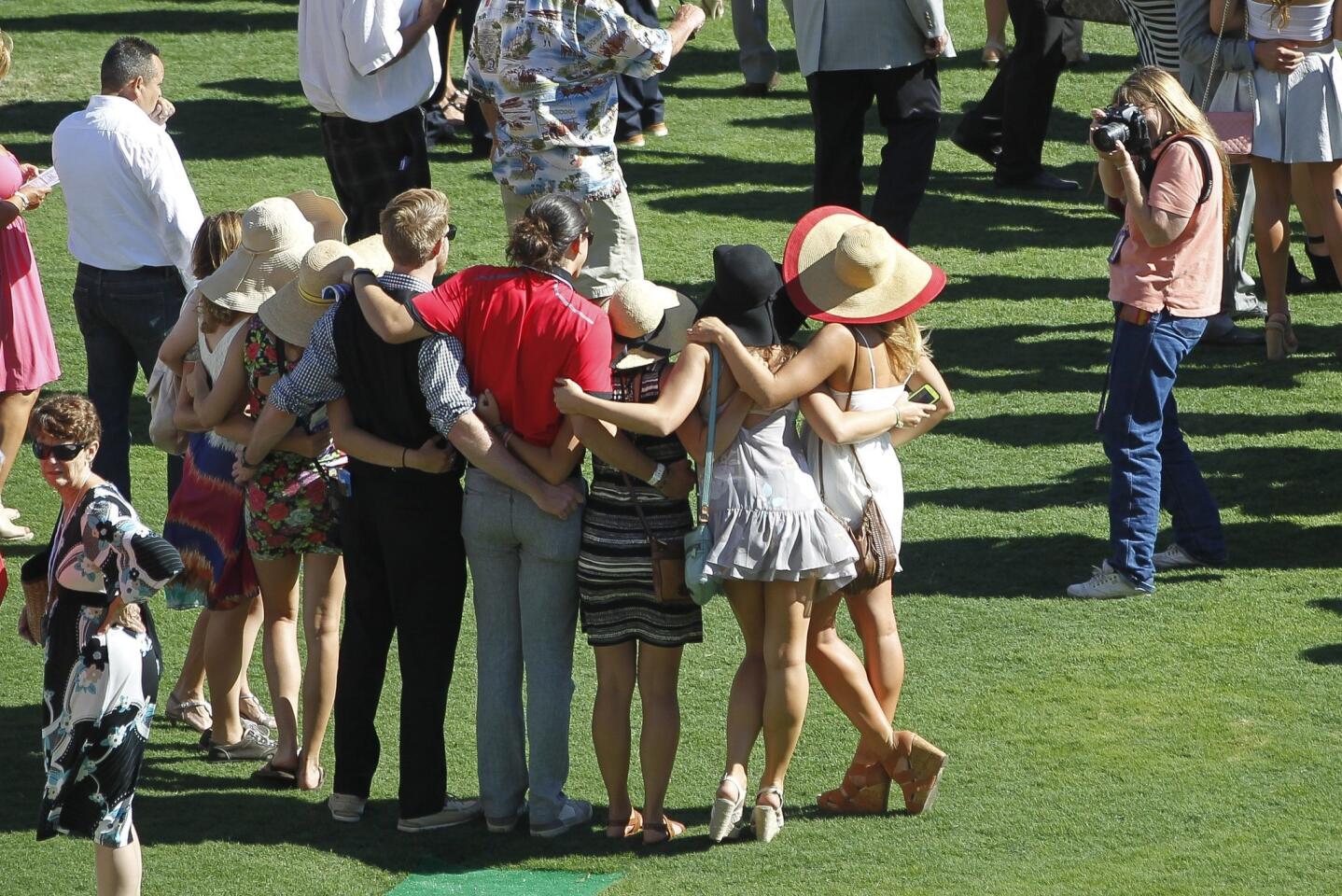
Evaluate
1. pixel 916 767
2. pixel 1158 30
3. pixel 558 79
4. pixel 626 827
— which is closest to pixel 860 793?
pixel 916 767

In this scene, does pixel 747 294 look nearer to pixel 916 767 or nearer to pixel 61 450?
pixel 916 767

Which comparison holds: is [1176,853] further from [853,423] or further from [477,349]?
[477,349]

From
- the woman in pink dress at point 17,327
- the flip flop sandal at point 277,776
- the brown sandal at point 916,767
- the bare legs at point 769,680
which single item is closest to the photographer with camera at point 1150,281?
the brown sandal at point 916,767

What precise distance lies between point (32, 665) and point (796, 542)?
2.78 m

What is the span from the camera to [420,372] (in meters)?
4.41

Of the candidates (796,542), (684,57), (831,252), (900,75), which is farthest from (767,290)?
(684,57)

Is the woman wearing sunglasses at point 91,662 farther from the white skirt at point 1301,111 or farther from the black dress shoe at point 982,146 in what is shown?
the black dress shoe at point 982,146

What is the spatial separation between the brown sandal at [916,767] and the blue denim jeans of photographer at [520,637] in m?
0.87

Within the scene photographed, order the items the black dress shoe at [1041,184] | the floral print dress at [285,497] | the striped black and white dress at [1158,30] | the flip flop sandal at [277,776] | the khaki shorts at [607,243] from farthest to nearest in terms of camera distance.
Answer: the black dress shoe at [1041,184] < the striped black and white dress at [1158,30] < the khaki shorts at [607,243] < the flip flop sandal at [277,776] < the floral print dress at [285,497]

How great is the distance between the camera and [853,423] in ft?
14.6

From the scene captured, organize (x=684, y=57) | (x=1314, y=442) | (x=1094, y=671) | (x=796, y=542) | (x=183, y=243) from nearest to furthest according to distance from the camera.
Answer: (x=796, y=542)
(x=1094, y=671)
(x=183, y=243)
(x=1314, y=442)
(x=684, y=57)

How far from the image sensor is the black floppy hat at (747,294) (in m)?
4.33

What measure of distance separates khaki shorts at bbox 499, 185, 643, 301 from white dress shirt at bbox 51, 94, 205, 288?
4.58 ft


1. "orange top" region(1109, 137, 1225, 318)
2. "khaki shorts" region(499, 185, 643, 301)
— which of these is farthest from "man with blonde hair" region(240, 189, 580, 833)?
"khaki shorts" region(499, 185, 643, 301)
